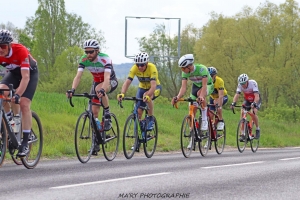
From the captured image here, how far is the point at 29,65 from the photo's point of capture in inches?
401

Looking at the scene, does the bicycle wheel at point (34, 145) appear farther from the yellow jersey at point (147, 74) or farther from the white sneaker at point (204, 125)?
the white sneaker at point (204, 125)

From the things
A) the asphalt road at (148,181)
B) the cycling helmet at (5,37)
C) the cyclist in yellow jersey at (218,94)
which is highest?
the cycling helmet at (5,37)

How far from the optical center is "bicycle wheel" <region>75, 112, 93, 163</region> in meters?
12.1

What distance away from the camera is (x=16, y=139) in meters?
10.1

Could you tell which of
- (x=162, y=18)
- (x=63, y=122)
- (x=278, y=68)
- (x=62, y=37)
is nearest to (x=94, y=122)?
(x=63, y=122)

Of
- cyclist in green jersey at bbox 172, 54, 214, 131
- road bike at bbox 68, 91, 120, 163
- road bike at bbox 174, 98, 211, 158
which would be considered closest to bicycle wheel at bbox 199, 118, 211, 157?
road bike at bbox 174, 98, 211, 158

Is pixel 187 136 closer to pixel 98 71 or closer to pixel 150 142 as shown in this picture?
pixel 150 142

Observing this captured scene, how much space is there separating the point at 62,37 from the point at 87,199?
235ft

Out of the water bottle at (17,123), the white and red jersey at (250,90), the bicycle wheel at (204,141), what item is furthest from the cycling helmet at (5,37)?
the white and red jersey at (250,90)

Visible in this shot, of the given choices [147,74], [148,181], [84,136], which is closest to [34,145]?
[84,136]

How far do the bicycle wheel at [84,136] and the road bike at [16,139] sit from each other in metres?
1.11

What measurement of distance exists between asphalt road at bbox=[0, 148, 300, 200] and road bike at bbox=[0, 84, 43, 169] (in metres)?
0.18

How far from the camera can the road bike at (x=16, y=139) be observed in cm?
968

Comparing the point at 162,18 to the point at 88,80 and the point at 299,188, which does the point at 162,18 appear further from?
the point at 299,188
